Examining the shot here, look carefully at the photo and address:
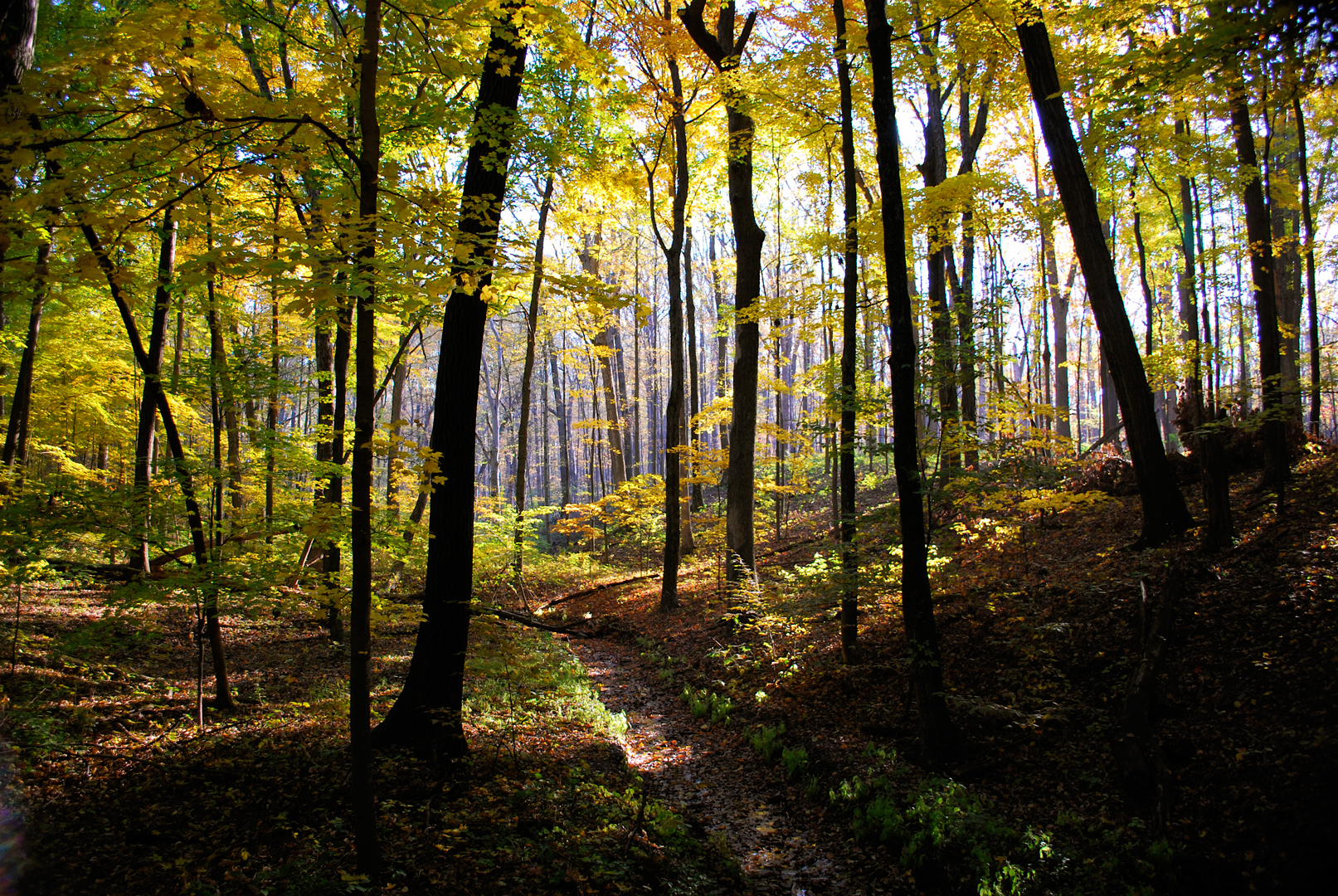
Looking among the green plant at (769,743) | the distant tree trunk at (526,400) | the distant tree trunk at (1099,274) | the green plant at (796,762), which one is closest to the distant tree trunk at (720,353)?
the distant tree trunk at (526,400)

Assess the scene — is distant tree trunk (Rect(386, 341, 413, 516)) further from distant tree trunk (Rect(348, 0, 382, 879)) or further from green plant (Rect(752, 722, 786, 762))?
green plant (Rect(752, 722, 786, 762))

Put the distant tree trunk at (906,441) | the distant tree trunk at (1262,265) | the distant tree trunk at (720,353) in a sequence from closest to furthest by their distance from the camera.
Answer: the distant tree trunk at (906,441) → the distant tree trunk at (1262,265) → the distant tree trunk at (720,353)

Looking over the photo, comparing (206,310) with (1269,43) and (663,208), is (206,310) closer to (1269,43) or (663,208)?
(1269,43)

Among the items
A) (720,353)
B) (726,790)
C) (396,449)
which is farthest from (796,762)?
(720,353)

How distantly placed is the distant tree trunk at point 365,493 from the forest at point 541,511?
4 centimetres

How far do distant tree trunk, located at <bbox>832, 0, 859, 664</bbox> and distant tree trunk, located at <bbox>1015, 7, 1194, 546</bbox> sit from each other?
268 centimetres

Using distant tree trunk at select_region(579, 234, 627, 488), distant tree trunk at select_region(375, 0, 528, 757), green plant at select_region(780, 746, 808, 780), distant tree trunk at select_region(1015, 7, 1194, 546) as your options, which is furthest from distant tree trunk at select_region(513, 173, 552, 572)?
green plant at select_region(780, 746, 808, 780)

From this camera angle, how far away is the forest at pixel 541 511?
3502 mm

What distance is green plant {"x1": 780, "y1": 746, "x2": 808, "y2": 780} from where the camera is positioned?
5.68 m

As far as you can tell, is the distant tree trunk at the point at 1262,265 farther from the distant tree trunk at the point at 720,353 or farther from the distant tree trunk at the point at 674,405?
the distant tree trunk at the point at 674,405

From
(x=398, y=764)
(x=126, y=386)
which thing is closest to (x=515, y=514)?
(x=126, y=386)

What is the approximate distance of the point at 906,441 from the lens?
5488 mm

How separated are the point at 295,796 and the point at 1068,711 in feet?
20.5

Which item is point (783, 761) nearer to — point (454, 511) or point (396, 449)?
point (454, 511)
